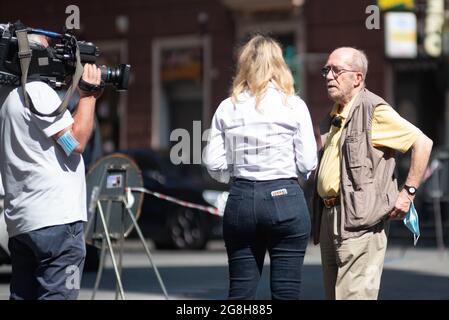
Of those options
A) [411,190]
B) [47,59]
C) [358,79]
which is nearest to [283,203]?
[411,190]

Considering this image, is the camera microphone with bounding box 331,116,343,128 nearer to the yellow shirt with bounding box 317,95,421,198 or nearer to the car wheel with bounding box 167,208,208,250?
the yellow shirt with bounding box 317,95,421,198

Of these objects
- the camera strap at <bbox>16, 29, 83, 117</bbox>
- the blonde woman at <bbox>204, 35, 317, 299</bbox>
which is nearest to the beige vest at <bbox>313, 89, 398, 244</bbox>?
the blonde woman at <bbox>204, 35, 317, 299</bbox>

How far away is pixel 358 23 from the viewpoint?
2542 cm

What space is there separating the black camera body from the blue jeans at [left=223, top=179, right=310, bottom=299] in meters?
1.04

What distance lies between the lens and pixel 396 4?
77.2 ft

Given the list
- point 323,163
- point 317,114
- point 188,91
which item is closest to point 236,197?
point 323,163

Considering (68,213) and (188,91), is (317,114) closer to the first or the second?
(188,91)

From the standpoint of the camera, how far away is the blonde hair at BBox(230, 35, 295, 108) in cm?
585

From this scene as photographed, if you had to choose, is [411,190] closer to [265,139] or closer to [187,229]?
[265,139]

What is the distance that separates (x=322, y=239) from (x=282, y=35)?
20899mm

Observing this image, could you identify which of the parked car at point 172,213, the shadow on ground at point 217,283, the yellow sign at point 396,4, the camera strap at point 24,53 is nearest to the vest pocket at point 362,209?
the camera strap at point 24,53

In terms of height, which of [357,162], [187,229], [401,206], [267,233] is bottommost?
[187,229]

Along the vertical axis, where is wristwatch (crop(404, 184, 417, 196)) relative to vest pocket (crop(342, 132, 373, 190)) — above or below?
below

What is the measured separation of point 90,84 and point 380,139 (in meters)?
1.60
